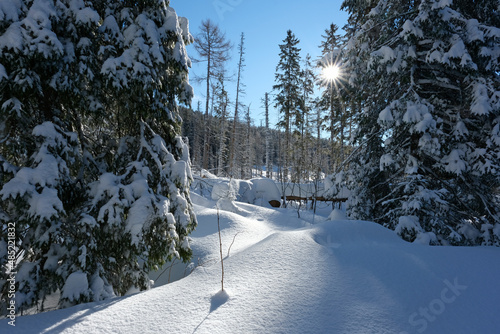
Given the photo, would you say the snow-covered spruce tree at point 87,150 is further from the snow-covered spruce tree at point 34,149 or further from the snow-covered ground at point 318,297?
the snow-covered ground at point 318,297

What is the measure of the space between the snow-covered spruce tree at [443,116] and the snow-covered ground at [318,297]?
190 cm

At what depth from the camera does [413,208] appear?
4719 millimetres

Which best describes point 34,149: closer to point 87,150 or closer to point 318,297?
point 87,150

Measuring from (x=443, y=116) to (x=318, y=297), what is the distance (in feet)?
19.0

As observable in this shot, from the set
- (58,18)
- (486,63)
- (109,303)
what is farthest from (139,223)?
(486,63)

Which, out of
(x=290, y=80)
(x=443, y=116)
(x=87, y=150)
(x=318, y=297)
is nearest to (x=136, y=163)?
(x=87, y=150)

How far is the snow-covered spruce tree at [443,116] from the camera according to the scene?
467cm

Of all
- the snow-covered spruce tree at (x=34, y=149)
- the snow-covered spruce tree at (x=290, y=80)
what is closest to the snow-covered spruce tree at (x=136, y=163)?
the snow-covered spruce tree at (x=34, y=149)

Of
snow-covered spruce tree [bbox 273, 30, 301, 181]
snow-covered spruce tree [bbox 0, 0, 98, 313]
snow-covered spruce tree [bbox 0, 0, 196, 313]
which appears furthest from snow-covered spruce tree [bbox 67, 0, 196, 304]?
snow-covered spruce tree [bbox 273, 30, 301, 181]

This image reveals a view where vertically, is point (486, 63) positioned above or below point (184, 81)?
above

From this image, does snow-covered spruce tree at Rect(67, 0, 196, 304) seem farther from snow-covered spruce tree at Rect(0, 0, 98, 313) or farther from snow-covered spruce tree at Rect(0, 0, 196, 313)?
snow-covered spruce tree at Rect(0, 0, 98, 313)

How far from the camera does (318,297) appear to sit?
2191mm

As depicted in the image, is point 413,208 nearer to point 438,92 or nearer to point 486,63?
point 438,92

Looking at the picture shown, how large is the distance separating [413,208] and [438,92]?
273cm
